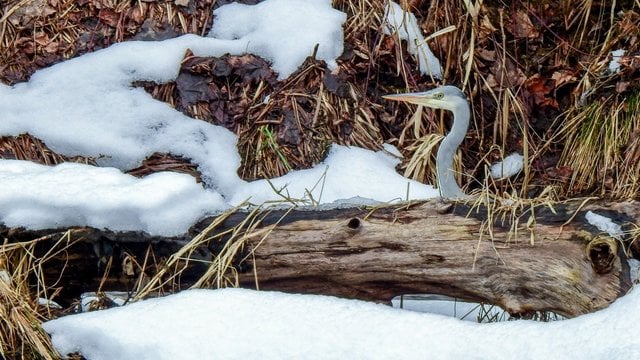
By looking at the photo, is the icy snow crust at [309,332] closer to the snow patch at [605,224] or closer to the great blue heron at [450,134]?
the snow patch at [605,224]

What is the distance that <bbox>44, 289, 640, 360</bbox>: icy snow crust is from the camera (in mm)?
2248

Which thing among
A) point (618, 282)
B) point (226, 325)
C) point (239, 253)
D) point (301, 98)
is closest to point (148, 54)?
point (301, 98)

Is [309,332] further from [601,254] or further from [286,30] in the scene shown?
[286,30]

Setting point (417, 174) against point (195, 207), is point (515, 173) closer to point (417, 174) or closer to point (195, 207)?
point (417, 174)

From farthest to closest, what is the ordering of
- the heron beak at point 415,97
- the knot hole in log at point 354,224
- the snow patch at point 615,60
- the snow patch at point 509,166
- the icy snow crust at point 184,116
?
the snow patch at point 509,166 → the snow patch at point 615,60 → the icy snow crust at point 184,116 → the heron beak at point 415,97 → the knot hole in log at point 354,224

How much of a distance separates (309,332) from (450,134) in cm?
144

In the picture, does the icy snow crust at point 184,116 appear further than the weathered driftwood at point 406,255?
Yes

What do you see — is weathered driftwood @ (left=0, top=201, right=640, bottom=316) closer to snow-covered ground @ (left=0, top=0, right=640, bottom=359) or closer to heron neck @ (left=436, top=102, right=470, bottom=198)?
snow-covered ground @ (left=0, top=0, right=640, bottom=359)

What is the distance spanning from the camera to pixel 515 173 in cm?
423

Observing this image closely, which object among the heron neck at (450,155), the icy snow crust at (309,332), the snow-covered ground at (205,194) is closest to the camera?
the icy snow crust at (309,332)

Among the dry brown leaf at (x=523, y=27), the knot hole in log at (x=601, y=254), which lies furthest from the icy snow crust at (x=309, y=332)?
the dry brown leaf at (x=523, y=27)

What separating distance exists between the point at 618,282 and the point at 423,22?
2322 mm

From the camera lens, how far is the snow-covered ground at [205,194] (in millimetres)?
2369

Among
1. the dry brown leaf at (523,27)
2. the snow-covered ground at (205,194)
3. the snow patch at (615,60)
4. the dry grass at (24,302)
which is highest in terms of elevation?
the dry brown leaf at (523,27)
